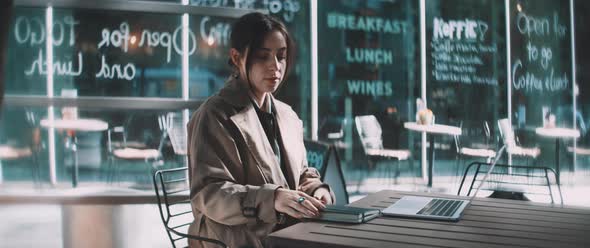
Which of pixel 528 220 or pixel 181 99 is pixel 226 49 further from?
pixel 528 220

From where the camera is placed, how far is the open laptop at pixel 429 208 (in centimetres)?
156

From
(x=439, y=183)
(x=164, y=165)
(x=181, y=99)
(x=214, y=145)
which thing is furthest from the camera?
(x=439, y=183)

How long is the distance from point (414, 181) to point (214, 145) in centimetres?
478

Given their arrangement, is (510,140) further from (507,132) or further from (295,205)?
(295,205)

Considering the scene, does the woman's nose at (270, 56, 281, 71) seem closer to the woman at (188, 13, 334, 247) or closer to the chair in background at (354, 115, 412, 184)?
the woman at (188, 13, 334, 247)

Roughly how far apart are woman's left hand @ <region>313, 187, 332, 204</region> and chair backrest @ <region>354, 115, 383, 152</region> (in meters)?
4.09

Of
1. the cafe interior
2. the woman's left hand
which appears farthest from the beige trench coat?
the cafe interior

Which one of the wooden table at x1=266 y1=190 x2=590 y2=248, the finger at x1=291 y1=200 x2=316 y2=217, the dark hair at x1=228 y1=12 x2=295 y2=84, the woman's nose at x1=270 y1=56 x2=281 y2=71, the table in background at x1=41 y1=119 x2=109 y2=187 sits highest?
the dark hair at x1=228 y1=12 x2=295 y2=84

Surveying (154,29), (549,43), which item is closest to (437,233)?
(154,29)

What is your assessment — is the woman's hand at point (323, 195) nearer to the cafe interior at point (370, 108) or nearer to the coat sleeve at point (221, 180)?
the coat sleeve at point (221, 180)

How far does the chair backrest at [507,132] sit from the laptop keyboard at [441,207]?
4661mm

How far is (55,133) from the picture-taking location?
10.5 ft

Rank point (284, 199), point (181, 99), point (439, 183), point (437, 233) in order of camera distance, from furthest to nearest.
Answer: point (439, 183) < point (181, 99) < point (284, 199) < point (437, 233)

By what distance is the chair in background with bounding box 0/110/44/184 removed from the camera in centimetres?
313
